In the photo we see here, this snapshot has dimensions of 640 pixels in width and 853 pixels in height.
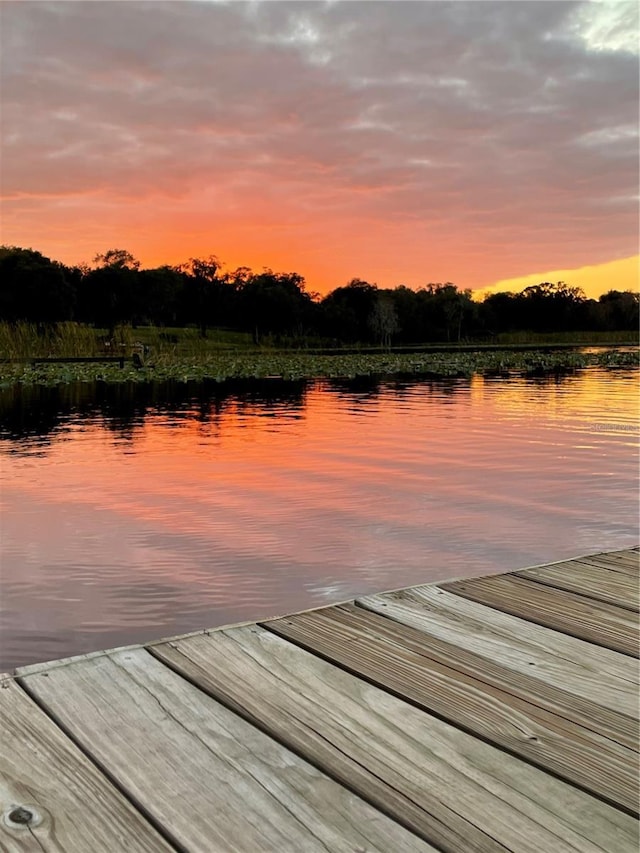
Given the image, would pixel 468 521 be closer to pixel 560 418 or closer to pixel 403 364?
pixel 560 418

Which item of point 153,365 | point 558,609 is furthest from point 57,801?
point 153,365

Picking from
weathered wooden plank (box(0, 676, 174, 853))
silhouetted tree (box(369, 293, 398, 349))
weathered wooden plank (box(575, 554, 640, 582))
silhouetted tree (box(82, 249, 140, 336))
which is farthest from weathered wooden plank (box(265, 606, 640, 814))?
silhouetted tree (box(369, 293, 398, 349))

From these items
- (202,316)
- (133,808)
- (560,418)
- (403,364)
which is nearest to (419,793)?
(133,808)

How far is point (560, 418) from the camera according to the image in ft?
40.5

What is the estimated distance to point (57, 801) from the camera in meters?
1.55

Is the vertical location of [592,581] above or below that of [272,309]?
below

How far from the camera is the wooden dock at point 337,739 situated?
1479mm

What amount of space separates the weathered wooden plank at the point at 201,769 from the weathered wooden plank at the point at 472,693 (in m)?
0.42

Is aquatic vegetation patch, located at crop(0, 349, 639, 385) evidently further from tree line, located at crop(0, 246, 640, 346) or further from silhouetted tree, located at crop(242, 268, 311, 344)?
silhouetted tree, located at crop(242, 268, 311, 344)

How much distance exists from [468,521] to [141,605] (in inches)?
103

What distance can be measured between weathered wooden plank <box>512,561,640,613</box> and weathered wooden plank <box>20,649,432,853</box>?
5.04 ft

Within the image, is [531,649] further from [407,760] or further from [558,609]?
[407,760]

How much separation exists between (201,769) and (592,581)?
190cm

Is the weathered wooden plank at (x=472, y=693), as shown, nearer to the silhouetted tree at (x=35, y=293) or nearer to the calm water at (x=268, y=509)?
the calm water at (x=268, y=509)
